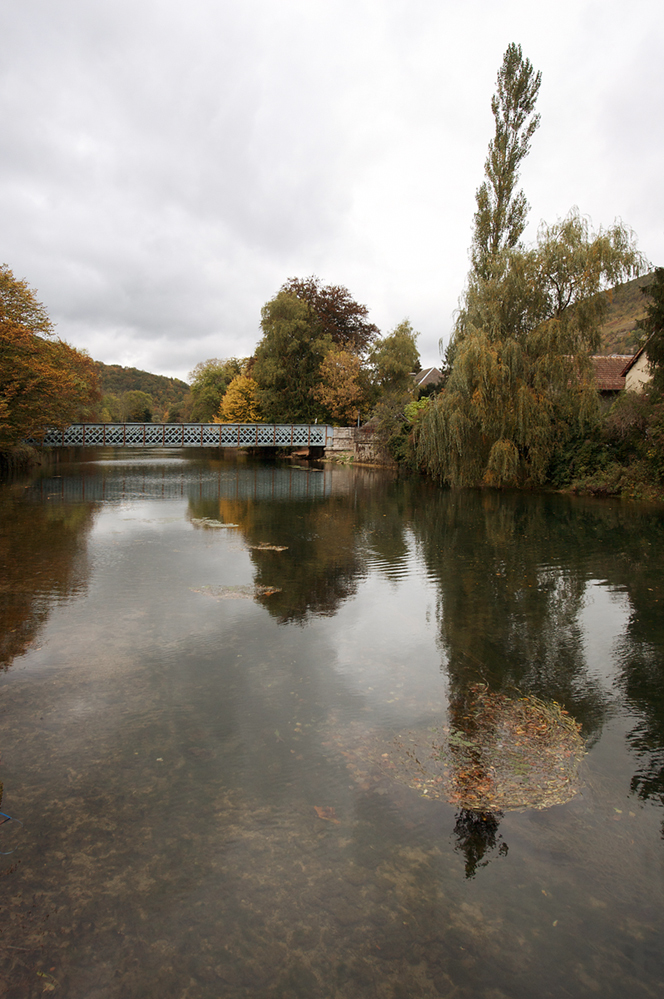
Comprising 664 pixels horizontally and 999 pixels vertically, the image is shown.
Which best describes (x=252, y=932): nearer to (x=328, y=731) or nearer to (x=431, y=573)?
(x=328, y=731)

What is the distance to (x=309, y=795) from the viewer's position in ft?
12.2

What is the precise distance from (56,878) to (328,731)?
2.08 m

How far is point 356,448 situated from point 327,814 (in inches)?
1598

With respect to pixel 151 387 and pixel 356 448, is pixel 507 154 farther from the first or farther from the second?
pixel 151 387

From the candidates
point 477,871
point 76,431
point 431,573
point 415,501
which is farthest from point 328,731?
point 76,431

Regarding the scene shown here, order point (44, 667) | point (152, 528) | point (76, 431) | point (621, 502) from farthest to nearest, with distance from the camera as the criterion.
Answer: point (76, 431), point (621, 502), point (152, 528), point (44, 667)

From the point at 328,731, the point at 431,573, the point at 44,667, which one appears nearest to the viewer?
the point at 328,731

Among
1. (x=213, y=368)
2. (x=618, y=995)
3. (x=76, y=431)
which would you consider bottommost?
(x=618, y=995)

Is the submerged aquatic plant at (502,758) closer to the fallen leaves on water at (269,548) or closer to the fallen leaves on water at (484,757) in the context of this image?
the fallen leaves on water at (484,757)

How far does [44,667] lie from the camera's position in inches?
220

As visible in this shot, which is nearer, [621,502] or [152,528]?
[152,528]

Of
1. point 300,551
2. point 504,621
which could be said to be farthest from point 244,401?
point 504,621

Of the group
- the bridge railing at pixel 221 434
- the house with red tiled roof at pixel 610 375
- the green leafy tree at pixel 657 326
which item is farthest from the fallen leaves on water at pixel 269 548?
the bridge railing at pixel 221 434

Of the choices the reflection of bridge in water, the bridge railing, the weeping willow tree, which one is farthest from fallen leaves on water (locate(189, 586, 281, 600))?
the bridge railing
